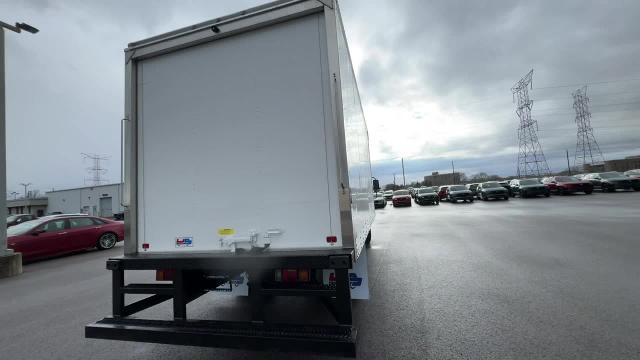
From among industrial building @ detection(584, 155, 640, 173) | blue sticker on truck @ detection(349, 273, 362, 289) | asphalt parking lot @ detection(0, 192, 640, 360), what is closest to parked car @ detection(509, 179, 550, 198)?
asphalt parking lot @ detection(0, 192, 640, 360)

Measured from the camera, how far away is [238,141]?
282 cm

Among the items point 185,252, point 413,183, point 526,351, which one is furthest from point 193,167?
point 413,183

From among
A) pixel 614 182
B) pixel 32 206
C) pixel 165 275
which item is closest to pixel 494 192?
pixel 614 182

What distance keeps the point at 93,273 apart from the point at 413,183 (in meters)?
86.7

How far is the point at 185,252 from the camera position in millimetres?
2953

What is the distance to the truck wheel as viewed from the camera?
11.3 metres

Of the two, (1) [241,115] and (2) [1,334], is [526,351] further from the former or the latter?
(2) [1,334]

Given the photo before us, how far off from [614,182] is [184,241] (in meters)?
32.0

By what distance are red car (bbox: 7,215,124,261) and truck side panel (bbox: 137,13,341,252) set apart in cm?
968

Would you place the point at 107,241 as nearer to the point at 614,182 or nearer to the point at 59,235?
the point at 59,235

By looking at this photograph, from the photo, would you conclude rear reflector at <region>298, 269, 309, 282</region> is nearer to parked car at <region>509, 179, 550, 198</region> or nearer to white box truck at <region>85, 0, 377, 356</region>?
white box truck at <region>85, 0, 377, 356</region>

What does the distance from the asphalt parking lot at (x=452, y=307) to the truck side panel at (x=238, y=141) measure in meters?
1.44

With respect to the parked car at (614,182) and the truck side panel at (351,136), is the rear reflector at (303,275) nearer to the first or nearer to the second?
the truck side panel at (351,136)

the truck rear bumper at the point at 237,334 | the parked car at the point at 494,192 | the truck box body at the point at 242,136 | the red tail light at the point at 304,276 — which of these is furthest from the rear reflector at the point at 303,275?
the parked car at the point at 494,192
